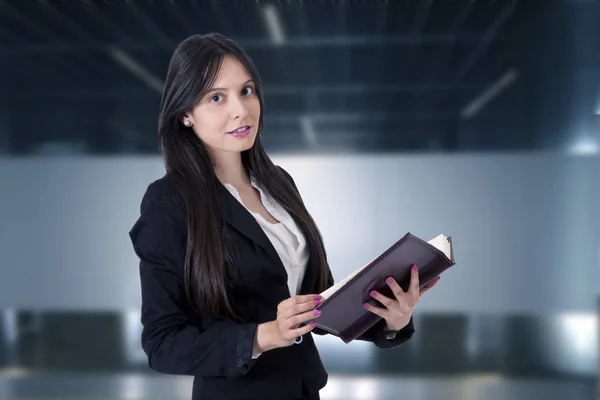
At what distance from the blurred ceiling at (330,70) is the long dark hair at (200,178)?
3711 mm

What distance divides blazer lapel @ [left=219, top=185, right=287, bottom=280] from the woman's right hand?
189 mm

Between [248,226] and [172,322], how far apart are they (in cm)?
25

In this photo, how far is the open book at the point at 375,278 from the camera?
1.24 metres

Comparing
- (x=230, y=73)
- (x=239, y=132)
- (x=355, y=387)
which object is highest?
(x=230, y=73)

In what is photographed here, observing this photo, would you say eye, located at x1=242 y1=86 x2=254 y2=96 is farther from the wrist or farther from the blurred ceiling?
the blurred ceiling

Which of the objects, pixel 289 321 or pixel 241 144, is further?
pixel 241 144

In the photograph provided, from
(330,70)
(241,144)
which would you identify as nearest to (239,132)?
(241,144)

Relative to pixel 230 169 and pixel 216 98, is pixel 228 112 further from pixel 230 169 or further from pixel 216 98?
pixel 230 169

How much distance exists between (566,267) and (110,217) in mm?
3608

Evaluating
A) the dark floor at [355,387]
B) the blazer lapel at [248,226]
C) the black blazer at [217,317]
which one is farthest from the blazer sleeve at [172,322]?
the dark floor at [355,387]

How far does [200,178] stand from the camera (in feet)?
4.72

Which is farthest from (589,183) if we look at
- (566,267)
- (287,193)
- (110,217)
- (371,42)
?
(287,193)

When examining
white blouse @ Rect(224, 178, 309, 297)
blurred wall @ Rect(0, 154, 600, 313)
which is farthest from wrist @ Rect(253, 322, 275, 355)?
blurred wall @ Rect(0, 154, 600, 313)

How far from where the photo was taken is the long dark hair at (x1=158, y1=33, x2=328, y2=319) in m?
1.33
